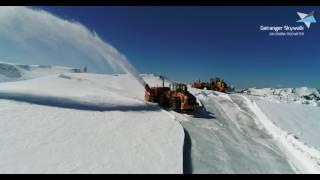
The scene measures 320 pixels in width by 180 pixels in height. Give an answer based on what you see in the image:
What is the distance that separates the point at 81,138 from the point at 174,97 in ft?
19.1

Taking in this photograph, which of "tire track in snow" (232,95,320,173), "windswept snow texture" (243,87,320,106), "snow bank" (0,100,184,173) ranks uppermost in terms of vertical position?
"windswept snow texture" (243,87,320,106)

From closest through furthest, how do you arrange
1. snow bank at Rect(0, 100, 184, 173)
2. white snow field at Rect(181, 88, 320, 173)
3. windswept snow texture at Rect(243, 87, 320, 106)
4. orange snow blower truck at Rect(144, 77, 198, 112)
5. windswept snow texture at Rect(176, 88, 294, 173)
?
1. snow bank at Rect(0, 100, 184, 173)
2. windswept snow texture at Rect(176, 88, 294, 173)
3. white snow field at Rect(181, 88, 320, 173)
4. orange snow blower truck at Rect(144, 77, 198, 112)
5. windswept snow texture at Rect(243, 87, 320, 106)

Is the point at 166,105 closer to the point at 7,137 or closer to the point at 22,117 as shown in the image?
the point at 22,117

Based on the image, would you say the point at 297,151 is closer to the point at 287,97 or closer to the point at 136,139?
the point at 136,139

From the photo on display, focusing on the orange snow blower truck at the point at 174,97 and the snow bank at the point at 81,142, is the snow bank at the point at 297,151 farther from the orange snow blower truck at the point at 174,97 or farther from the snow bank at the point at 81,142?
the orange snow blower truck at the point at 174,97

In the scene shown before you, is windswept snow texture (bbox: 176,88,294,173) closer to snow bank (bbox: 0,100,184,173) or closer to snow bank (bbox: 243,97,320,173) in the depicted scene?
snow bank (bbox: 243,97,320,173)

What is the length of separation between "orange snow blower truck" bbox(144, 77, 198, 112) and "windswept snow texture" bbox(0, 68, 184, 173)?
1739 millimetres

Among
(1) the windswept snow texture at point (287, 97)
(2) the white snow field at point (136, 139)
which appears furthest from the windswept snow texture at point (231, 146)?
(1) the windswept snow texture at point (287, 97)

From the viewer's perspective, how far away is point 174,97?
11180 mm

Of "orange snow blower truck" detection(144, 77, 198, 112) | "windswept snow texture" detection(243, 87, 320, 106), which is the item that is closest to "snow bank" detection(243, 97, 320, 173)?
"orange snow blower truck" detection(144, 77, 198, 112)

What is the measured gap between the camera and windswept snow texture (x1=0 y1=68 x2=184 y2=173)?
505 centimetres
